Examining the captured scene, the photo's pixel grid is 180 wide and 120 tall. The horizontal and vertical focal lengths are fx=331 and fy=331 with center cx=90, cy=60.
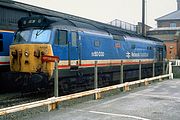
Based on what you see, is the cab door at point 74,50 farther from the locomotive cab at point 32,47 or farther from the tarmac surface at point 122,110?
the tarmac surface at point 122,110

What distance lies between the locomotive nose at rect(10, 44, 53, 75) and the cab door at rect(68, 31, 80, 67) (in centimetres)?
137

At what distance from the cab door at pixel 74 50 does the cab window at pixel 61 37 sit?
279 mm

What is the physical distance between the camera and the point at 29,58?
12.6m

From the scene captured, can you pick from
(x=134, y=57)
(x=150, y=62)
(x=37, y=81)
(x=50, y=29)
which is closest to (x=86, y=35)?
(x=50, y=29)

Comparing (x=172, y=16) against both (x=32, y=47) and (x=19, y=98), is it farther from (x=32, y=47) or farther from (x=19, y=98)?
(x=19, y=98)

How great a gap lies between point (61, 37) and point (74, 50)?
3.27 ft

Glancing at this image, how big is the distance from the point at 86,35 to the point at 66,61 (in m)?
2.08

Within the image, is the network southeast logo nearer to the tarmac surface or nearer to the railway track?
the railway track

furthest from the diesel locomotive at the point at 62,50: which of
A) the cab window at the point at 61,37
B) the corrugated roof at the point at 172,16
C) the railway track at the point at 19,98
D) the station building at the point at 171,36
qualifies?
the corrugated roof at the point at 172,16

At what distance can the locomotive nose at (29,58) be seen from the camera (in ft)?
40.3

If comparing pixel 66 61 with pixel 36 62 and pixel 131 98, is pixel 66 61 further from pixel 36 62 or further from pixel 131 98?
pixel 131 98

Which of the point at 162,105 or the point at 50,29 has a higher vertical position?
the point at 50,29

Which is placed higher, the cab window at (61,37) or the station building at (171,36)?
the station building at (171,36)

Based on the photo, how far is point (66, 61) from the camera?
43.1 feet
